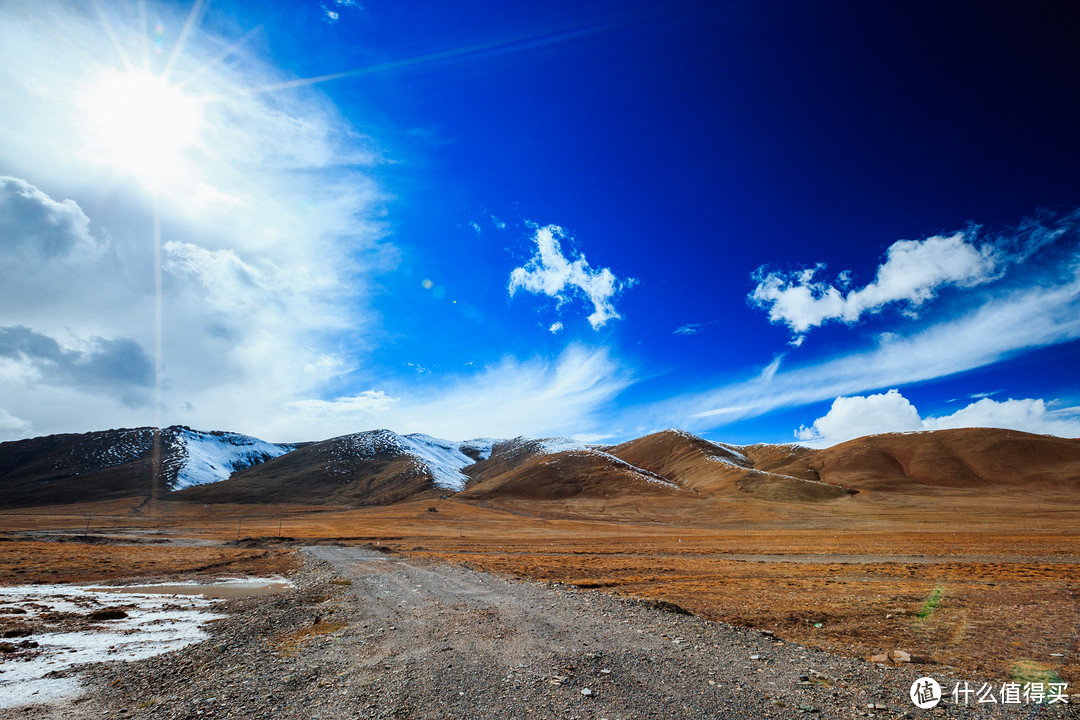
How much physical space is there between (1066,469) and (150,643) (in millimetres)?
248680

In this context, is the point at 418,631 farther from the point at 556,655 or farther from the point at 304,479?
the point at 304,479

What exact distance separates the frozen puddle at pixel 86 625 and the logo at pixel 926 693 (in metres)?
15.6

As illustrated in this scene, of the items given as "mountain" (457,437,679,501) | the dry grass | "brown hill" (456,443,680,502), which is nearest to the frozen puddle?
the dry grass

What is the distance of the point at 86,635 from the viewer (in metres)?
13.2

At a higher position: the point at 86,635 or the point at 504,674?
the point at 504,674

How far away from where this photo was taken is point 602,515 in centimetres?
11706

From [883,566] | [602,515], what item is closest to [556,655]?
[883,566]

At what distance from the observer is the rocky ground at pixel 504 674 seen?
7355 millimetres

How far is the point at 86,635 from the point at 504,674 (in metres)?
13.6

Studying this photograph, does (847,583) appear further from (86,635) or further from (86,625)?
(86,625)

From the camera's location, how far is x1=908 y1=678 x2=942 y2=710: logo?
24.3 feet

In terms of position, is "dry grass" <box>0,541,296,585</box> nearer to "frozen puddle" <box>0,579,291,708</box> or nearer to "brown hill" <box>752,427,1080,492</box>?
"frozen puddle" <box>0,579,291,708</box>

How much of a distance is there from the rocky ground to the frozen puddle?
0.90 metres

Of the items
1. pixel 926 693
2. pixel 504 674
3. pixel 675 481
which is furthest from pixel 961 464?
pixel 504 674
